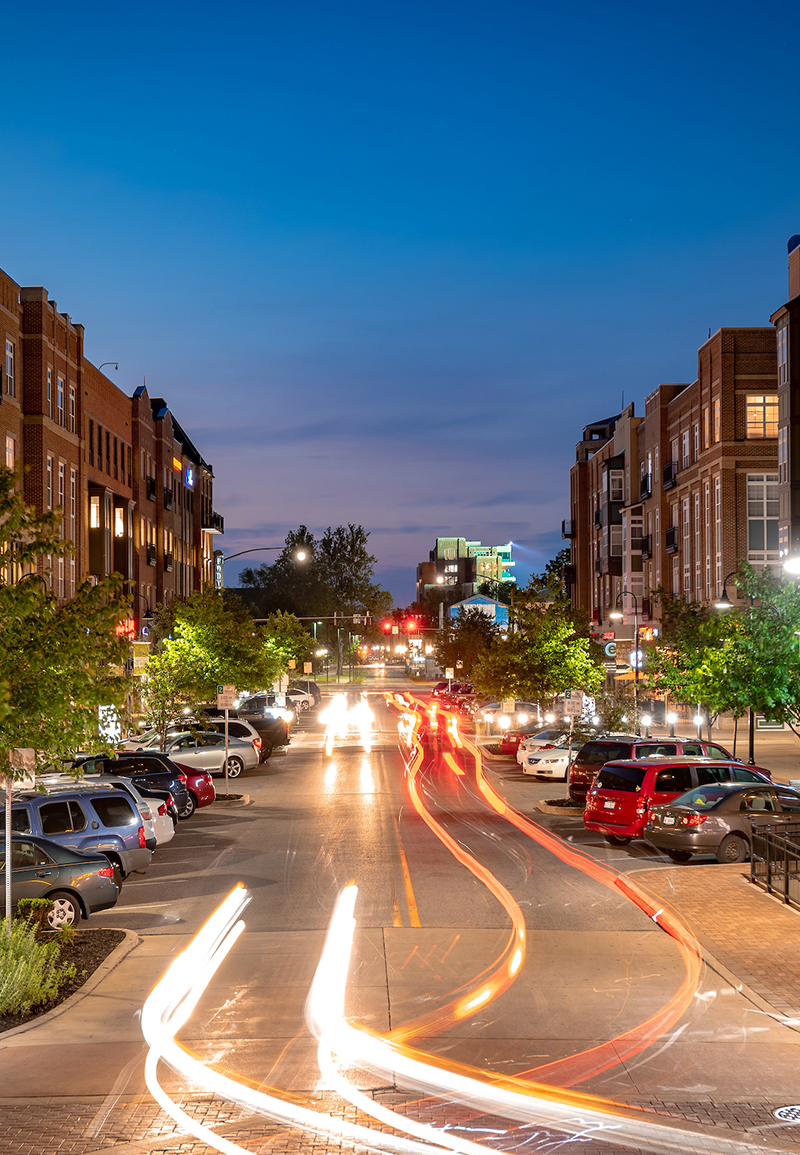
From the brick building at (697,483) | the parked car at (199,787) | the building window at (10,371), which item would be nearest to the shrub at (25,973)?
the parked car at (199,787)

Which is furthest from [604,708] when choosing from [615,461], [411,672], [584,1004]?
[411,672]

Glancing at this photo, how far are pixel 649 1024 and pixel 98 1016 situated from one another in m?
5.08

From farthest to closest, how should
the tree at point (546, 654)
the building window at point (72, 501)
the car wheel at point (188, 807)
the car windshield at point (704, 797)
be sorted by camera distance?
the building window at point (72, 501), the tree at point (546, 654), the car wheel at point (188, 807), the car windshield at point (704, 797)

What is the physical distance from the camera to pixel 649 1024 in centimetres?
1012

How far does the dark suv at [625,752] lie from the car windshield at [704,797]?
2157mm

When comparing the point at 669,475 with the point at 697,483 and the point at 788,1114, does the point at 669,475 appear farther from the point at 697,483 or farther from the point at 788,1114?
the point at 788,1114

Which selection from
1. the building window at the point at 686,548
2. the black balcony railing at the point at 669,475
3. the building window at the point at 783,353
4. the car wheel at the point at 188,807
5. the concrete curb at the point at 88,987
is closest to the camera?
the concrete curb at the point at 88,987

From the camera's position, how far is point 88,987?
11.4m

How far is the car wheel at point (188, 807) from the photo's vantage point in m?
25.6

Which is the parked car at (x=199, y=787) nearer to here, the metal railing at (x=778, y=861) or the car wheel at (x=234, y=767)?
the car wheel at (x=234, y=767)

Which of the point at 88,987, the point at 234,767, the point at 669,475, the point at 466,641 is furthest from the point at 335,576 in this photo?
the point at 88,987

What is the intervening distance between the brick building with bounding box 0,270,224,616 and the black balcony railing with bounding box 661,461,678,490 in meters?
28.5

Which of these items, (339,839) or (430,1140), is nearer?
Answer: (430,1140)

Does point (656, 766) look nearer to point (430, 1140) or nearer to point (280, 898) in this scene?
point (280, 898)
